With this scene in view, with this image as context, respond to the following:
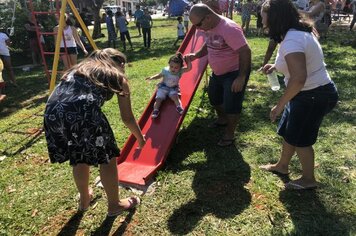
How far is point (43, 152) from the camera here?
199 inches

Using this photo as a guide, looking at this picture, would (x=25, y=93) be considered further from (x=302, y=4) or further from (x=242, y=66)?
(x=302, y=4)

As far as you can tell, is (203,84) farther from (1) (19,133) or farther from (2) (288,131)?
(2) (288,131)

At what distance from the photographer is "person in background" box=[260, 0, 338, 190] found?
288 centimetres

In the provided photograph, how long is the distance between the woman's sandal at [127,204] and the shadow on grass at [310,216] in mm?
1328

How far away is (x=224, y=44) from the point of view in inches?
172

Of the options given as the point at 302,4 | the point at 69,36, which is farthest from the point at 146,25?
the point at 69,36

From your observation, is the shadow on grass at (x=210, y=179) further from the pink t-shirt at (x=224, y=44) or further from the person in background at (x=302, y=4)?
the person in background at (x=302, y=4)

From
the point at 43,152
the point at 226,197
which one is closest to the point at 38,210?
the point at 43,152

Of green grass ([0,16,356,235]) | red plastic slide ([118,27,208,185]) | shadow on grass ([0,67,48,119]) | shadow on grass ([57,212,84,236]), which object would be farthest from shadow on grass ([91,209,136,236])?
shadow on grass ([0,67,48,119])

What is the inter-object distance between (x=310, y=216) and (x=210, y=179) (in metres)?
1.12

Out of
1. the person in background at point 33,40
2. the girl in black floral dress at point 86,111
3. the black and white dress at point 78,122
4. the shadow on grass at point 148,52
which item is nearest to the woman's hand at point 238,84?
the girl in black floral dress at point 86,111

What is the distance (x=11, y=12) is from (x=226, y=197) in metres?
13.3

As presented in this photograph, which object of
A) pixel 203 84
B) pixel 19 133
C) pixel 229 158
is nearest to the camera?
pixel 229 158

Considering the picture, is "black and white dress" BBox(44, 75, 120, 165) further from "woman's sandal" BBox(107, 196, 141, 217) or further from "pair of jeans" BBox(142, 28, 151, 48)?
"pair of jeans" BBox(142, 28, 151, 48)
